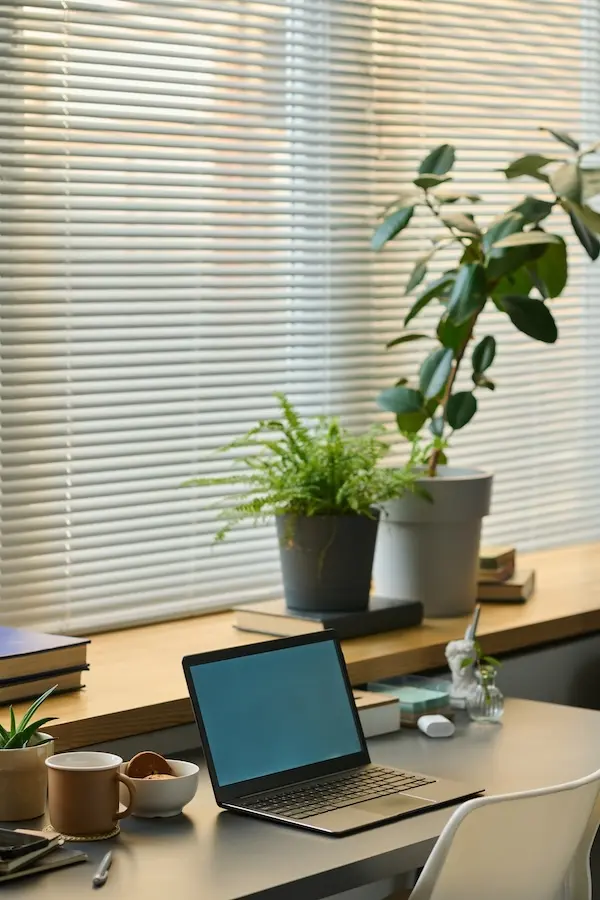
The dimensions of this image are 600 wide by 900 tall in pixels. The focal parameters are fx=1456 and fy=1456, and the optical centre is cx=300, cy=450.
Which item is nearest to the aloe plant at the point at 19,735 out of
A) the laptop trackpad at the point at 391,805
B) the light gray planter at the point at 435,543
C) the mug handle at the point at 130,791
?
the mug handle at the point at 130,791

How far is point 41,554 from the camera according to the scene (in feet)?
7.56

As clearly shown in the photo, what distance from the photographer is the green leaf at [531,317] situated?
8.11 ft

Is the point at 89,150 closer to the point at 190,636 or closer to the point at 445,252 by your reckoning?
the point at 190,636

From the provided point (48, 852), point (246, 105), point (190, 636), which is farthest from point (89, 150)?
point (48, 852)

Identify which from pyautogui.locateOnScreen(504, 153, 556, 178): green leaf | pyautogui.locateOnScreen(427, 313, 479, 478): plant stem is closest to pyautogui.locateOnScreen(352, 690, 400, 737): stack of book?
pyautogui.locateOnScreen(427, 313, 479, 478): plant stem

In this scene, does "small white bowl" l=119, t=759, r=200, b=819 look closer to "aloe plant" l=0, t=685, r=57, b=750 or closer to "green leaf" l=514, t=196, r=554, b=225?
"aloe plant" l=0, t=685, r=57, b=750

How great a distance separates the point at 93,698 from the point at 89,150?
889mm

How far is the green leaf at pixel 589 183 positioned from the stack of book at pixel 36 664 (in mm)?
1150

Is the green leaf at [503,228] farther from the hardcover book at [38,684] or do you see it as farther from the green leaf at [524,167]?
the hardcover book at [38,684]

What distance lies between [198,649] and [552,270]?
2.95ft

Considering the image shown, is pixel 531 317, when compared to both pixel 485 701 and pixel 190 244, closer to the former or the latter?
pixel 190 244

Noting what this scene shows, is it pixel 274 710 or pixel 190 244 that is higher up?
pixel 190 244

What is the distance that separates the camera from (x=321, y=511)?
232 centimetres

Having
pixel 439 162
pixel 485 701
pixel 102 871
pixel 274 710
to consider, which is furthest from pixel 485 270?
pixel 102 871
